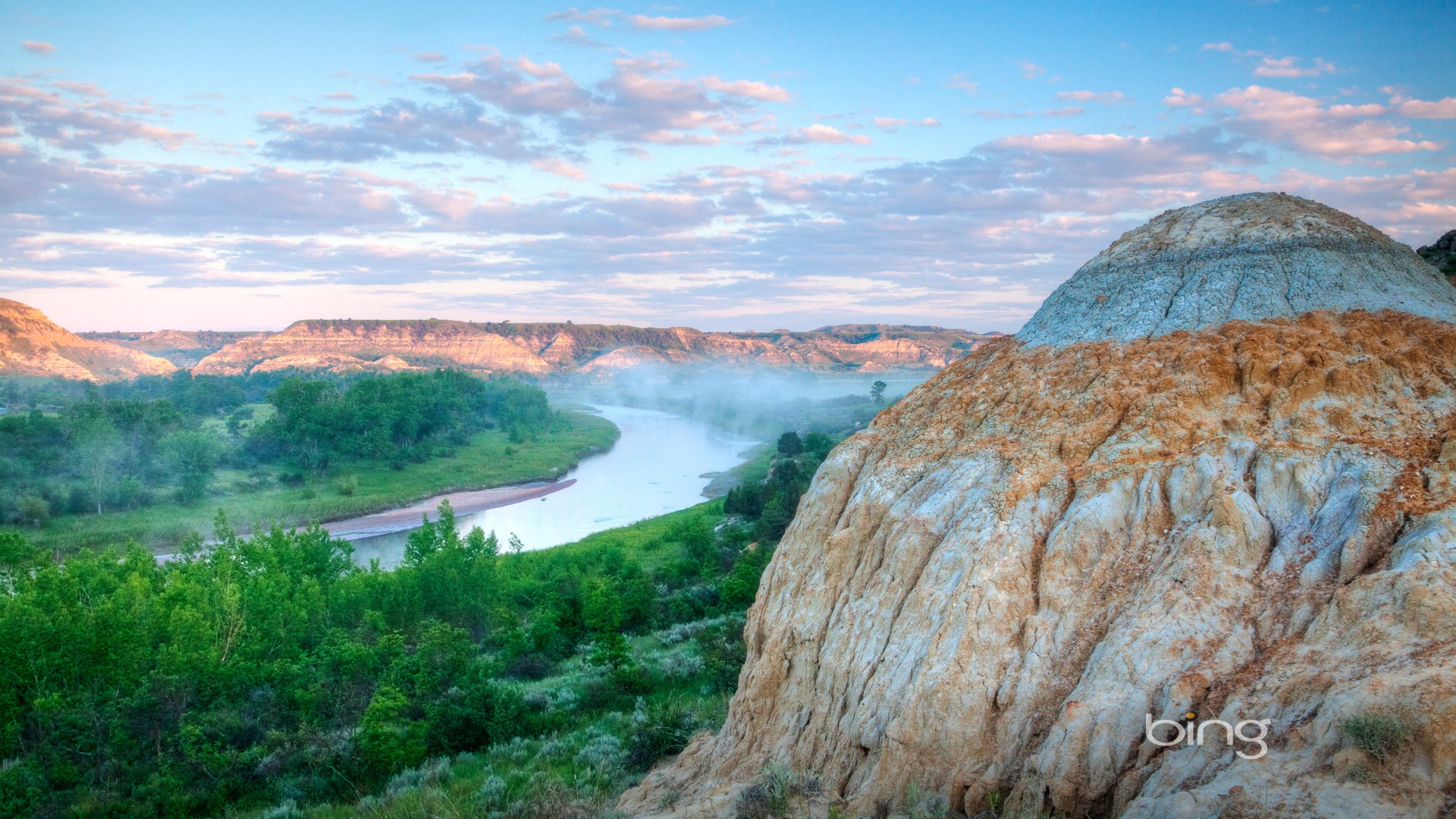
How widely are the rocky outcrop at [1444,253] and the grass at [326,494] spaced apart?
134ft

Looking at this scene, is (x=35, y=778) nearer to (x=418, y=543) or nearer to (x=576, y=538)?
(x=418, y=543)

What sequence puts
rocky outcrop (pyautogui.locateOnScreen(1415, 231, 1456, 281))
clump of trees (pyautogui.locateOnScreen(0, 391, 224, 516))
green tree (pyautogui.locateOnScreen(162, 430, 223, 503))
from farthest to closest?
Answer: 1. green tree (pyautogui.locateOnScreen(162, 430, 223, 503))
2. clump of trees (pyautogui.locateOnScreen(0, 391, 224, 516))
3. rocky outcrop (pyautogui.locateOnScreen(1415, 231, 1456, 281))

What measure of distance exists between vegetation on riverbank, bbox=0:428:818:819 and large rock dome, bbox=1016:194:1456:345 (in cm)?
994

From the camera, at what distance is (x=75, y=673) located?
65.2 ft

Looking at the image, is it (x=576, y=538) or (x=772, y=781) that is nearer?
(x=772, y=781)

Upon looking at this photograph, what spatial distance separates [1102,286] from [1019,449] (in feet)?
14.2

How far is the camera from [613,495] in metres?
70.3

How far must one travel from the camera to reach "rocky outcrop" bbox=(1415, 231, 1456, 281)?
2061 cm

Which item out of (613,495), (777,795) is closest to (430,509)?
(613,495)

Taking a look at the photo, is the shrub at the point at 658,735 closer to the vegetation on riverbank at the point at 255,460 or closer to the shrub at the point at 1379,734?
the shrub at the point at 1379,734

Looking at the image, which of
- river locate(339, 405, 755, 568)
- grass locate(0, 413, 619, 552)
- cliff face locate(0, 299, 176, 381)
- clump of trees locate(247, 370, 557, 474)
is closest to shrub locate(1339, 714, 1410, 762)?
river locate(339, 405, 755, 568)

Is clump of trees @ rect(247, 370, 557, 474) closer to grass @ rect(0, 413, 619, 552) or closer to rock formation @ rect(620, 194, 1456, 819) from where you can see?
grass @ rect(0, 413, 619, 552)


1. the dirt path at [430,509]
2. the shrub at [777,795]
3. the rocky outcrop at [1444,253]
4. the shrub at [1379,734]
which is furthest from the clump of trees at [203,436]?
the rocky outcrop at [1444,253]

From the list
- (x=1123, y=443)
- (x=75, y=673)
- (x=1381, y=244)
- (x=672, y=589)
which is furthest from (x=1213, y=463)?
(x=672, y=589)
